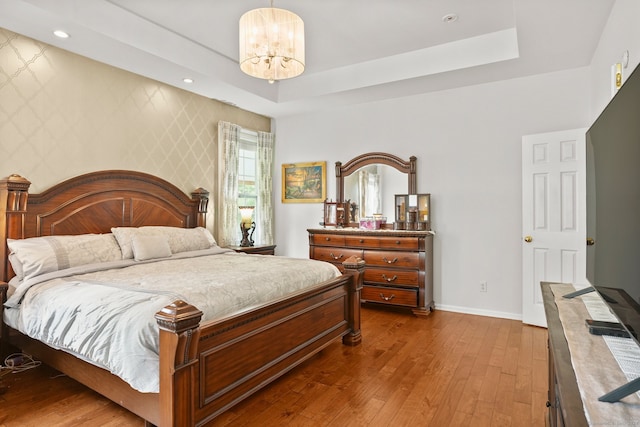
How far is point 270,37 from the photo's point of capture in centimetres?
254

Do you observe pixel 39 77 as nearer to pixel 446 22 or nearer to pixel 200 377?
pixel 200 377

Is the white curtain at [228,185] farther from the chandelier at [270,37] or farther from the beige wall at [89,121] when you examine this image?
the chandelier at [270,37]

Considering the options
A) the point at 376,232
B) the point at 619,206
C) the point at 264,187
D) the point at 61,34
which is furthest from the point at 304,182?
the point at 619,206

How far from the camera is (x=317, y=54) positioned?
406 centimetres

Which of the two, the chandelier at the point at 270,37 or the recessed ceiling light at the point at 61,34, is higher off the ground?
the recessed ceiling light at the point at 61,34

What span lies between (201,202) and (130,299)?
105 inches

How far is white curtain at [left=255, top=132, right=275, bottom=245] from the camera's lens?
5.49m

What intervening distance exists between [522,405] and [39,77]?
14.6 feet

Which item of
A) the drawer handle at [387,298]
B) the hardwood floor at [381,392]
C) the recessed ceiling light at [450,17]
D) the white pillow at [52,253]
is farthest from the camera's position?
the drawer handle at [387,298]

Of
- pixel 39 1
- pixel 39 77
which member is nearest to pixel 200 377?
pixel 39 1

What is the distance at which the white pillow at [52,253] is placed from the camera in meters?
2.69

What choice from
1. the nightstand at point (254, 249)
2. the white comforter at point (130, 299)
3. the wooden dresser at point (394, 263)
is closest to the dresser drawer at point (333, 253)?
the wooden dresser at point (394, 263)

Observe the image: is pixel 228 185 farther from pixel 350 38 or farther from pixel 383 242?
pixel 350 38

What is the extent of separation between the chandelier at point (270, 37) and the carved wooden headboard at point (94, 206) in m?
2.01
